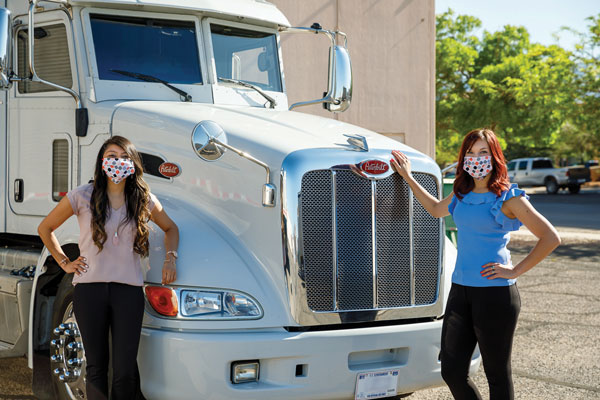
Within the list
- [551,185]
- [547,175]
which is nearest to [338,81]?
[551,185]

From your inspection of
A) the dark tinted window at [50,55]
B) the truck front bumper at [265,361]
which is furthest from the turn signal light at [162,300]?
the dark tinted window at [50,55]

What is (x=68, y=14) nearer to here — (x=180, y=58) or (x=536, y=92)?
(x=180, y=58)

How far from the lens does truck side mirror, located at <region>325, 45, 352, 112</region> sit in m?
6.49

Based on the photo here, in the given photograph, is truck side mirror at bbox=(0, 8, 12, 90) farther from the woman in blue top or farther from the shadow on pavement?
the shadow on pavement

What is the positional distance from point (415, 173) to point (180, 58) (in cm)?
211

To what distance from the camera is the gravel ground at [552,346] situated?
6270 mm

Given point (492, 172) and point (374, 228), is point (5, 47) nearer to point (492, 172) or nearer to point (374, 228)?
point (374, 228)

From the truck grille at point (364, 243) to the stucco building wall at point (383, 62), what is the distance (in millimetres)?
9768

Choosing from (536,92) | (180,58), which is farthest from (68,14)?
(536,92)

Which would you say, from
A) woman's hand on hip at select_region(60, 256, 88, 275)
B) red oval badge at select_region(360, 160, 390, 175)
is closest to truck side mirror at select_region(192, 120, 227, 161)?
red oval badge at select_region(360, 160, 390, 175)

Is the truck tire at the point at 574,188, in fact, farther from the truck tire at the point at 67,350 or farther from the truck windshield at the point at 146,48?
the truck tire at the point at 67,350

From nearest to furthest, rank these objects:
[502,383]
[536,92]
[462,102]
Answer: [502,383] < [536,92] < [462,102]

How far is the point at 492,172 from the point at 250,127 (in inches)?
62.4

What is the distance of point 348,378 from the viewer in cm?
449
